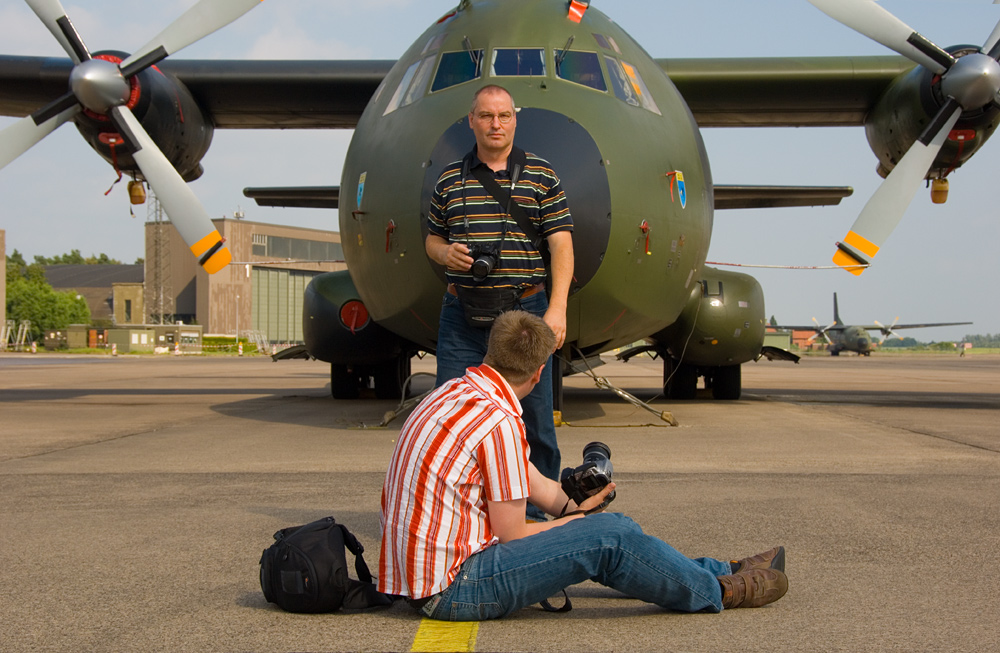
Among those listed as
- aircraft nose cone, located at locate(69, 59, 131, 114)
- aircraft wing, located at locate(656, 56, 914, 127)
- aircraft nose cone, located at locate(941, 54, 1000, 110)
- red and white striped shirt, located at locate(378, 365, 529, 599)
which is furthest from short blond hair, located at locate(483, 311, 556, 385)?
aircraft wing, located at locate(656, 56, 914, 127)

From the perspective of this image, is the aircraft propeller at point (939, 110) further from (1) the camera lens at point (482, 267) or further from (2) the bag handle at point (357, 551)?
(2) the bag handle at point (357, 551)

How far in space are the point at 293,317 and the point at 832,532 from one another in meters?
67.6

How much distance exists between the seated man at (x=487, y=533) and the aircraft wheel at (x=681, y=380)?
1088 cm

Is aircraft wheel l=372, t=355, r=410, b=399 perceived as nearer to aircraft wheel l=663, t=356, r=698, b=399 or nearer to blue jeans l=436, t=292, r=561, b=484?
aircraft wheel l=663, t=356, r=698, b=399

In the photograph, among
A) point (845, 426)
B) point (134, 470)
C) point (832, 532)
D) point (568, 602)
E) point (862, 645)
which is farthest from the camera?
point (845, 426)

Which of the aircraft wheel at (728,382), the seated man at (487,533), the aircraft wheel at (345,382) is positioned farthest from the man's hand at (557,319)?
the aircraft wheel at (728,382)

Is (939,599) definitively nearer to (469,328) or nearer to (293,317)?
(469,328)

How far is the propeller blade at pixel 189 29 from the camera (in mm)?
11008

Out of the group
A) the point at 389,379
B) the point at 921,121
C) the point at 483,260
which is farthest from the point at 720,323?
the point at 483,260

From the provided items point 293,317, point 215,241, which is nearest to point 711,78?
point 215,241

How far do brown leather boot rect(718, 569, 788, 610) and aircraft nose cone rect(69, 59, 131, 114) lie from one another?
384 inches

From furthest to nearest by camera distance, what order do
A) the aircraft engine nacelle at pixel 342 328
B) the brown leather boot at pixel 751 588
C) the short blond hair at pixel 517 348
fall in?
1. the aircraft engine nacelle at pixel 342 328
2. the brown leather boot at pixel 751 588
3. the short blond hair at pixel 517 348

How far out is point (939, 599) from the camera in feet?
11.2

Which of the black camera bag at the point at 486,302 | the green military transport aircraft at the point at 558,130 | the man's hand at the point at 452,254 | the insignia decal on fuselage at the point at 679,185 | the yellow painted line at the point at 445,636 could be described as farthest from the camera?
the insignia decal on fuselage at the point at 679,185
